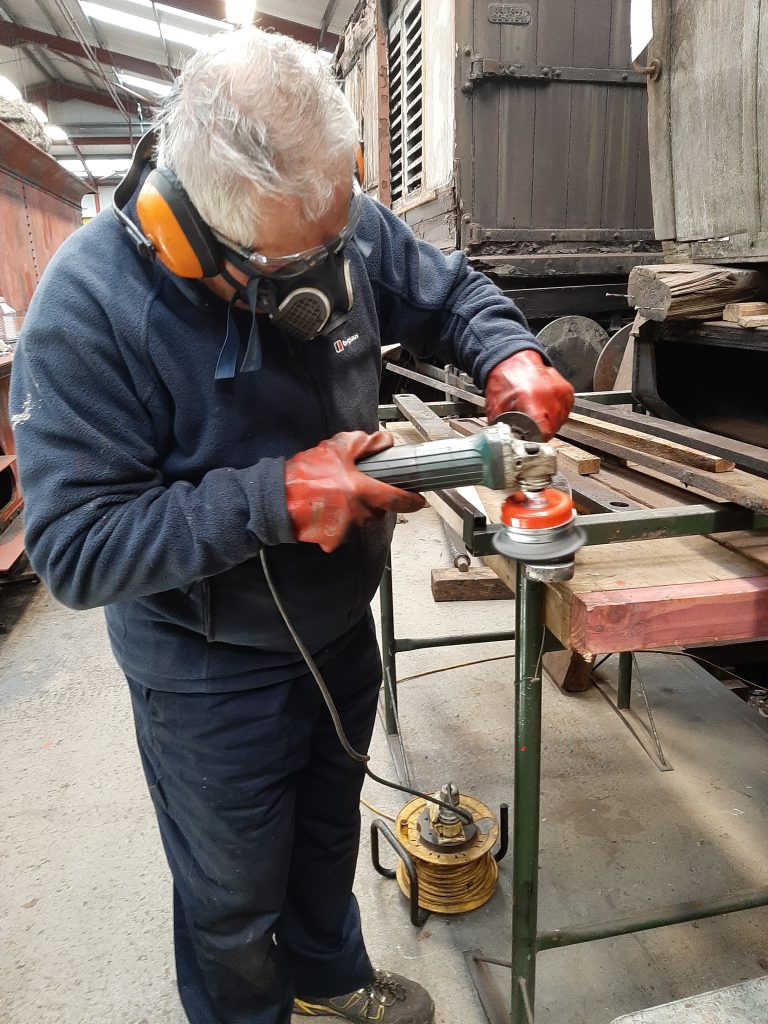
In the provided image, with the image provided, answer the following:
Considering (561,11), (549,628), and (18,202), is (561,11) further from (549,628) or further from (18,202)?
(549,628)

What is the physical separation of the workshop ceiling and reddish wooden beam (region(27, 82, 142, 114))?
0.07 ft

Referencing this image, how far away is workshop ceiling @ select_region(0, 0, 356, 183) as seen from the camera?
956 cm

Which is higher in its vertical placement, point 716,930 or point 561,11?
point 561,11

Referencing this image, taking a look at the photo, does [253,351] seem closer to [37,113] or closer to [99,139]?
[37,113]

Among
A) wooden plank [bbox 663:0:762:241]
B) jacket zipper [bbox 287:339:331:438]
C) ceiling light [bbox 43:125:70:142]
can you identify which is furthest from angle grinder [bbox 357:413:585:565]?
ceiling light [bbox 43:125:70:142]

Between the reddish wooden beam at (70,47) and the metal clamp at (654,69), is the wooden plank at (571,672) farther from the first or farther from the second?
the reddish wooden beam at (70,47)

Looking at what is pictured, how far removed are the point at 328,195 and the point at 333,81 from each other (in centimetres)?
20

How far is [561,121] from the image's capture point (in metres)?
4.97

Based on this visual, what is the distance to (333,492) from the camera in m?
1.08

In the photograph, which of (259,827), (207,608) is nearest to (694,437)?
(207,608)

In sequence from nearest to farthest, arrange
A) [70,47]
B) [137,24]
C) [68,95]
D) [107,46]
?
[137,24]
[70,47]
[107,46]
[68,95]

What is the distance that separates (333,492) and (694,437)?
1018 mm

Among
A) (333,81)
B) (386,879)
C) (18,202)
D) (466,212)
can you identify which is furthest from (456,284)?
(18,202)

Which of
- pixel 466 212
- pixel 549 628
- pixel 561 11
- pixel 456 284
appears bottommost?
pixel 549 628
